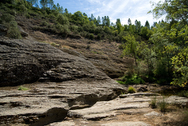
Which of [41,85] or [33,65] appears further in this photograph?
[33,65]

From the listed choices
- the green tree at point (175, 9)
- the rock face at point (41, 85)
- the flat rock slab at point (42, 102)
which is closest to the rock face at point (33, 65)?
the rock face at point (41, 85)

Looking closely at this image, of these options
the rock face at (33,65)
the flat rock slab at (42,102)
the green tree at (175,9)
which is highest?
the green tree at (175,9)

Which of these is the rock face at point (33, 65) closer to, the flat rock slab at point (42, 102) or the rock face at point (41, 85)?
Answer: the rock face at point (41, 85)

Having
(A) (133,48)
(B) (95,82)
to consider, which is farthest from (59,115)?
(A) (133,48)

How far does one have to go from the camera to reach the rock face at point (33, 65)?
8.37 meters

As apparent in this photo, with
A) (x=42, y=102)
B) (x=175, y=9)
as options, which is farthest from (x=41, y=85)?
(x=175, y=9)

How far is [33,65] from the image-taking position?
31.3 ft

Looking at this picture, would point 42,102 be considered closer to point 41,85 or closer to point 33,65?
point 41,85

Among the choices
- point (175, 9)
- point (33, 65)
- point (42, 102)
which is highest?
point (175, 9)

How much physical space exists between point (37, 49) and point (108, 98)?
8904 millimetres

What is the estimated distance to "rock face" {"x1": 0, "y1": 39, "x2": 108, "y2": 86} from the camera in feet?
27.5

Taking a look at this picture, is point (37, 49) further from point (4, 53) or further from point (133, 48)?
point (133, 48)

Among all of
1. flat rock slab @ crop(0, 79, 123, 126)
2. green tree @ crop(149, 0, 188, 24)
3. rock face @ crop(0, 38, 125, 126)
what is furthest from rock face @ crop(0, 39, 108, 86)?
green tree @ crop(149, 0, 188, 24)

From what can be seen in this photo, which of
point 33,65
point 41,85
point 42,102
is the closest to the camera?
point 42,102
